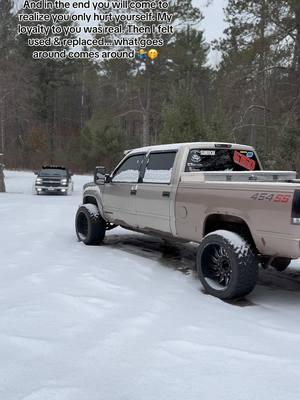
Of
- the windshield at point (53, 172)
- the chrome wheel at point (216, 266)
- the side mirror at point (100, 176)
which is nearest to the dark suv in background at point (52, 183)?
the windshield at point (53, 172)

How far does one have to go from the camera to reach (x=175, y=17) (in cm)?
3206

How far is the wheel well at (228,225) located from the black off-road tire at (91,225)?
281 cm

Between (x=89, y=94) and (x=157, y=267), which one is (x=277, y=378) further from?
(x=89, y=94)

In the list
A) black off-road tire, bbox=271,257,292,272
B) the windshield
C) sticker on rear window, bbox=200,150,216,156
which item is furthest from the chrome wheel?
the windshield

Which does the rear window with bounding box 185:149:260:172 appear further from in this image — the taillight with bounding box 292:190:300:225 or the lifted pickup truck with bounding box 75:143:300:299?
the taillight with bounding box 292:190:300:225

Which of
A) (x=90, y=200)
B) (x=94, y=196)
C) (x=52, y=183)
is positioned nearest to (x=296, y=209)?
(x=94, y=196)

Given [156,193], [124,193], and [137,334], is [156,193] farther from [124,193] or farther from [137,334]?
[137,334]

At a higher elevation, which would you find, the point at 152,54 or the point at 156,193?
the point at 152,54

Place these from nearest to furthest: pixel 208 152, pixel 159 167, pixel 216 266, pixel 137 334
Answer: pixel 137 334 < pixel 216 266 < pixel 208 152 < pixel 159 167

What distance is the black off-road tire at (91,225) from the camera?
25.3 feet

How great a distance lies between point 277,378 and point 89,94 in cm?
5923

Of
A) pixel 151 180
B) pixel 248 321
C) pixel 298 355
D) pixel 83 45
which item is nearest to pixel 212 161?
pixel 151 180

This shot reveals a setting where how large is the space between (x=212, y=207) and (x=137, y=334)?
1890 mm

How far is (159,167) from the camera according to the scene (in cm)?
637
